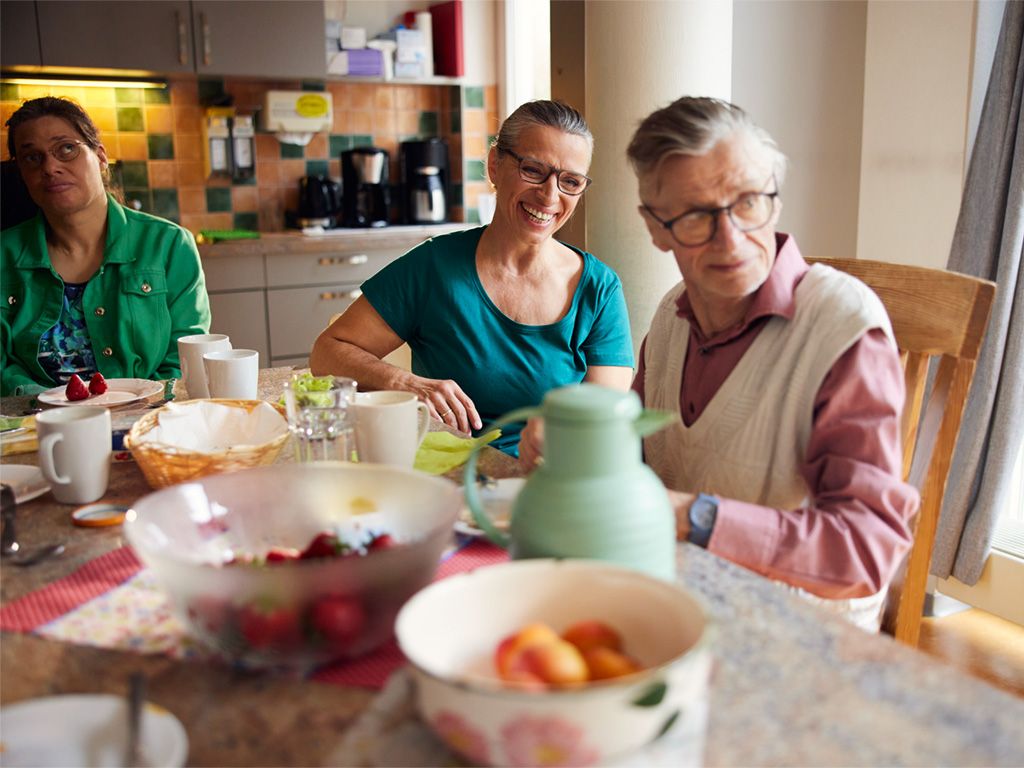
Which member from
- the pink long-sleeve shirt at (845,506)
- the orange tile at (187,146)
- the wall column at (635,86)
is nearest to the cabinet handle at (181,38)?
the orange tile at (187,146)

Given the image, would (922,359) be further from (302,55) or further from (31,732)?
(302,55)

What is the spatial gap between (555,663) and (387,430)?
0.64 m

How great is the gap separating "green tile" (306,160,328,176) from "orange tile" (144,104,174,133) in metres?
0.63

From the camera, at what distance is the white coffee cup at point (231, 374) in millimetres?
1669

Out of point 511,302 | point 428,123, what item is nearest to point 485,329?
point 511,302

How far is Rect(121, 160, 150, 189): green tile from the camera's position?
4246 millimetres

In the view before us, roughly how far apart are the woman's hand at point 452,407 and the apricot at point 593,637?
914 mm

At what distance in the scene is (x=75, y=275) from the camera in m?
2.35

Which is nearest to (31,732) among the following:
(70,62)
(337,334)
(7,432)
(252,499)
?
(252,499)

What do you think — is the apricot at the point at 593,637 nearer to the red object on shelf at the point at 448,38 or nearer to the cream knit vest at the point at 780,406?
the cream knit vest at the point at 780,406

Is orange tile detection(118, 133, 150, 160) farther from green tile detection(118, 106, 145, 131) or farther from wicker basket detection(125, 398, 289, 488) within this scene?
wicker basket detection(125, 398, 289, 488)

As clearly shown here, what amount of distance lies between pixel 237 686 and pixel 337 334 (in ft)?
4.36

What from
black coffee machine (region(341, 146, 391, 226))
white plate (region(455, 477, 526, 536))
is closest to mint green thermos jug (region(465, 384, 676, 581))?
white plate (region(455, 477, 526, 536))

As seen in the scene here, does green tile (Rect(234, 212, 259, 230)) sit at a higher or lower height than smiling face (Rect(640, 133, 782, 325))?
lower
